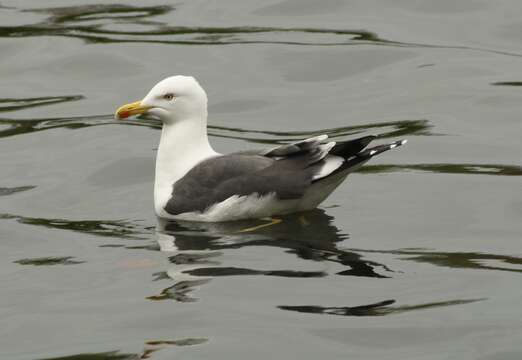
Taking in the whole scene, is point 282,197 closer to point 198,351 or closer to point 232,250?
point 232,250

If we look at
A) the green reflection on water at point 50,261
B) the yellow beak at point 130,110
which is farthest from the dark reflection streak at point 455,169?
the green reflection on water at point 50,261

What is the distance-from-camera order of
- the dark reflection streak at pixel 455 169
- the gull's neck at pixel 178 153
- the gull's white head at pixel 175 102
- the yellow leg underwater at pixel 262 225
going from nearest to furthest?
1. the yellow leg underwater at pixel 262 225
2. the gull's neck at pixel 178 153
3. the gull's white head at pixel 175 102
4. the dark reflection streak at pixel 455 169

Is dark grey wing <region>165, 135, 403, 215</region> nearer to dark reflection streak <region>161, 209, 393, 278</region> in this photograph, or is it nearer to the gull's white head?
dark reflection streak <region>161, 209, 393, 278</region>

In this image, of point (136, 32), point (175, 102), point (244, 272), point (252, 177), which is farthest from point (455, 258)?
point (136, 32)

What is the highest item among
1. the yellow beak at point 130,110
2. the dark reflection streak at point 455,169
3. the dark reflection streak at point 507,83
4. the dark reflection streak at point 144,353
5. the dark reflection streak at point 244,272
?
the yellow beak at point 130,110

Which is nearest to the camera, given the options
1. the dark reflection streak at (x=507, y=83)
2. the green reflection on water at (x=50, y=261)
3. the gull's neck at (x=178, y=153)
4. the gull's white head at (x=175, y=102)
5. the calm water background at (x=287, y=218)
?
the calm water background at (x=287, y=218)

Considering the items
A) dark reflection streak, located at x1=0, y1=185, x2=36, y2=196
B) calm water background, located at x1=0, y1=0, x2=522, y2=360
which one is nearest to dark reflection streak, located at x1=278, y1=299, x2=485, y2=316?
calm water background, located at x1=0, y1=0, x2=522, y2=360

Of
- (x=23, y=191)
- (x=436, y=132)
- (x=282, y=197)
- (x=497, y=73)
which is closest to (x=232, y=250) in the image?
(x=282, y=197)

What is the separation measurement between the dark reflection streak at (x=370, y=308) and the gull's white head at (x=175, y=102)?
10.2 ft

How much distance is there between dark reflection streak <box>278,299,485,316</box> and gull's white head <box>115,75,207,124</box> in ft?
10.2

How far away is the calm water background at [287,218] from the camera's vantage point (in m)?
8.93

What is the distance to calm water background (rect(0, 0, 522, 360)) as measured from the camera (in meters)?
8.93

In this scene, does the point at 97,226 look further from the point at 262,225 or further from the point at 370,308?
the point at 370,308

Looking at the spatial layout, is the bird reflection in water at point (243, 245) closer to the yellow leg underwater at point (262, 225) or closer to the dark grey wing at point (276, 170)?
the yellow leg underwater at point (262, 225)
